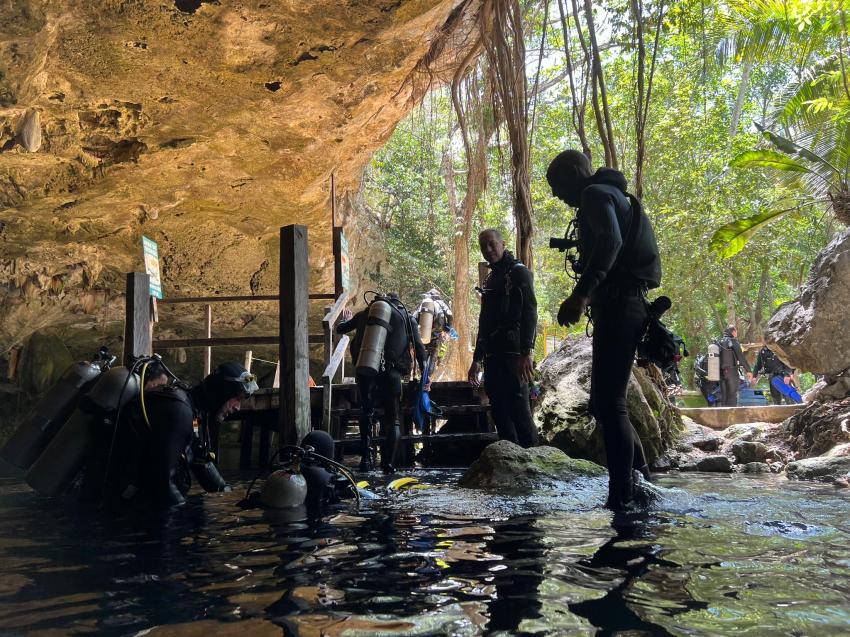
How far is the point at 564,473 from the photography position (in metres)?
4.41

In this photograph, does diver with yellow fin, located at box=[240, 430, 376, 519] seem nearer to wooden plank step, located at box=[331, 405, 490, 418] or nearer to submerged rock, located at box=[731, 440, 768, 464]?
wooden plank step, located at box=[331, 405, 490, 418]

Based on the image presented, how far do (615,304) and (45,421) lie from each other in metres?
3.46

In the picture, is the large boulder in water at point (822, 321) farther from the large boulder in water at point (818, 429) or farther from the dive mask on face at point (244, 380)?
the dive mask on face at point (244, 380)

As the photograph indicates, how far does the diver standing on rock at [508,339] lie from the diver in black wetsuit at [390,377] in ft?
4.15

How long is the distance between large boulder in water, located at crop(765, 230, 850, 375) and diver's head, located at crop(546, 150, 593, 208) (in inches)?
230

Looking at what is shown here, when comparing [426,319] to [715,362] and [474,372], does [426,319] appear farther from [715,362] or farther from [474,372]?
[715,362]

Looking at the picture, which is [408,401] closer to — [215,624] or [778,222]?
[215,624]

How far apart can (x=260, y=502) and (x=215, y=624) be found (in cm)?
198

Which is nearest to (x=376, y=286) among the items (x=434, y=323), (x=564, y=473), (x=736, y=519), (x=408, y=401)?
(x=434, y=323)

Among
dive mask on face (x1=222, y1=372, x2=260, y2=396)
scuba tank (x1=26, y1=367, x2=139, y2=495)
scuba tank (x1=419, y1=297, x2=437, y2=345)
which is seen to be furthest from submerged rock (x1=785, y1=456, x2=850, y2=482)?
scuba tank (x1=419, y1=297, x2=437, y2=345)

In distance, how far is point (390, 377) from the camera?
627cm

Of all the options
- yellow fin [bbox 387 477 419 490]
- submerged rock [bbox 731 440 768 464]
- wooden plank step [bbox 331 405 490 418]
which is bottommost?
submerged rock [bbox 731 440 768 464]

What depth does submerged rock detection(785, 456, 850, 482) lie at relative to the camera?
17.8 ft

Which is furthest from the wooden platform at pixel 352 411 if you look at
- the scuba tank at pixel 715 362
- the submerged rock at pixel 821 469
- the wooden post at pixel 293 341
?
the scuba tank at pixel 715 362
